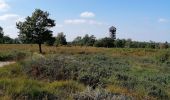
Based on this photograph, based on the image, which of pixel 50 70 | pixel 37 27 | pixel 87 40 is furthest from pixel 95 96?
pixel 87 40

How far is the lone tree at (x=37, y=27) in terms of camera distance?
6294 cm

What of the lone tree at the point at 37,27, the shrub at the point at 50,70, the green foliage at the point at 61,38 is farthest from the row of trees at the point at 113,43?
the shrub at the point at 50,70

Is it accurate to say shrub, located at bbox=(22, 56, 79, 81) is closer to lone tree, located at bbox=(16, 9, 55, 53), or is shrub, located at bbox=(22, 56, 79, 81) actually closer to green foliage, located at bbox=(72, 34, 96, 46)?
lone tree, located at bbox=(16, 9, 55, 53)

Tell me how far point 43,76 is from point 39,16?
165 ft

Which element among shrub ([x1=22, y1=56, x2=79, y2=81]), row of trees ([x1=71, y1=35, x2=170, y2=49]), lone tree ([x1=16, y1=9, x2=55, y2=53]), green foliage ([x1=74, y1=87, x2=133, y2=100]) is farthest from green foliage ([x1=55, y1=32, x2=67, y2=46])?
green foliage ([x1=74, y1=87, x2=133, y2=100])

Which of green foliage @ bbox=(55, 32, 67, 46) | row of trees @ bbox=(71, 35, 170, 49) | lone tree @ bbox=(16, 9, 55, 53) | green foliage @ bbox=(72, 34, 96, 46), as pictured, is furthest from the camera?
green foliage @ bbox=(72, 34, 96, 46)

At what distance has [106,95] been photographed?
9172 millimetres

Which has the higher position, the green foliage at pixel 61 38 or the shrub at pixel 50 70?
the green foliage at pixel 61 38

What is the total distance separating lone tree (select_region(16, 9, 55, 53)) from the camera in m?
62.9

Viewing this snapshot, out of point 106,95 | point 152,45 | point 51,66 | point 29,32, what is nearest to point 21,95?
point 106,95

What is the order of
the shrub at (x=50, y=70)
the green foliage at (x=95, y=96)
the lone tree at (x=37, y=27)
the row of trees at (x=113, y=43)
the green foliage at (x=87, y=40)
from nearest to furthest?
1. the green foliage at (x=95, y=96)
2. the shrub at (x=50, y=70)
3. the lone tree at (x=37, y=27)
4. the row of trees at (x=113, y=43)
5. the green foliage at (x=87, y=40)

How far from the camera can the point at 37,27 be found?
63.0 m

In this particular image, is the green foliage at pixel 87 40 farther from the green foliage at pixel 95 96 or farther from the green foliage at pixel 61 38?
the green foliage at pixel 95 96

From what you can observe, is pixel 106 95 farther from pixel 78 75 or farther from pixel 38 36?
pixel 38 36
